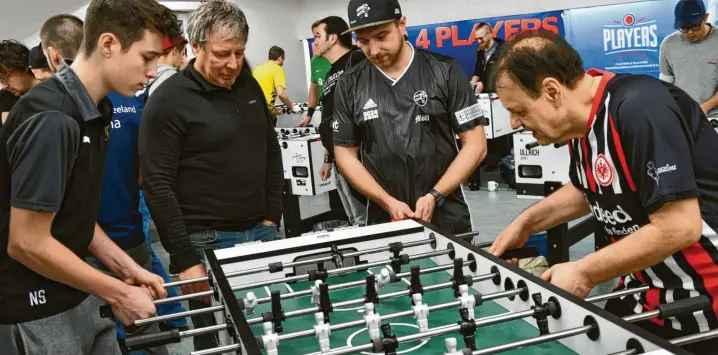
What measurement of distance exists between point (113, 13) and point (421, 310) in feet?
3.64

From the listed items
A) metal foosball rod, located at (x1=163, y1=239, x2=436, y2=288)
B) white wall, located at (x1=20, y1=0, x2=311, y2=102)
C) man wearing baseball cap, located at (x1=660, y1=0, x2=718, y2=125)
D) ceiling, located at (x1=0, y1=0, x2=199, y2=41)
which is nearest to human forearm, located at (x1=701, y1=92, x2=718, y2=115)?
man wearing baseball cap, located at (x1=660, y1=0, x2=718, y2=125)

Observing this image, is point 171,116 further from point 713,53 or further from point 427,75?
point 713,53

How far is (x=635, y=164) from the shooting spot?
4.89ft

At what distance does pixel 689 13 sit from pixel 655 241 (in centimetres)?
381

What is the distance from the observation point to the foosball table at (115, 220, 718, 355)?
137 centimetres

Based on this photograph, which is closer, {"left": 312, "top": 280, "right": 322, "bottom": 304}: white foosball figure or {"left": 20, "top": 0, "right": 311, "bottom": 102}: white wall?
{"left": 312, "top": 280, "right": 322, "bottom": 304}: white foosball figure

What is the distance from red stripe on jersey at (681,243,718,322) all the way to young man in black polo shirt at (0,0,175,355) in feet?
4.57

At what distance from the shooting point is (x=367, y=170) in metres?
2.76

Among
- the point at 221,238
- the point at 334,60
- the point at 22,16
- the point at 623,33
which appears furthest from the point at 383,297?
the point at 22,16

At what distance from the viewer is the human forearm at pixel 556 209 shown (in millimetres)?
2023

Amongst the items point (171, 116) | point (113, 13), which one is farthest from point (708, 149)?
point (171, 116)

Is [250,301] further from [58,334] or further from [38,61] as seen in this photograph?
[38,61]

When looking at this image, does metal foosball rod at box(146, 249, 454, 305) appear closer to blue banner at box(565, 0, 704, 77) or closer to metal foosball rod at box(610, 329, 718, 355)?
metal foosball rod at box(610, 329, 718, 355)

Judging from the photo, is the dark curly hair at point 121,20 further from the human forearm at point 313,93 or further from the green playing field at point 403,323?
the human forearm at point 313,93
